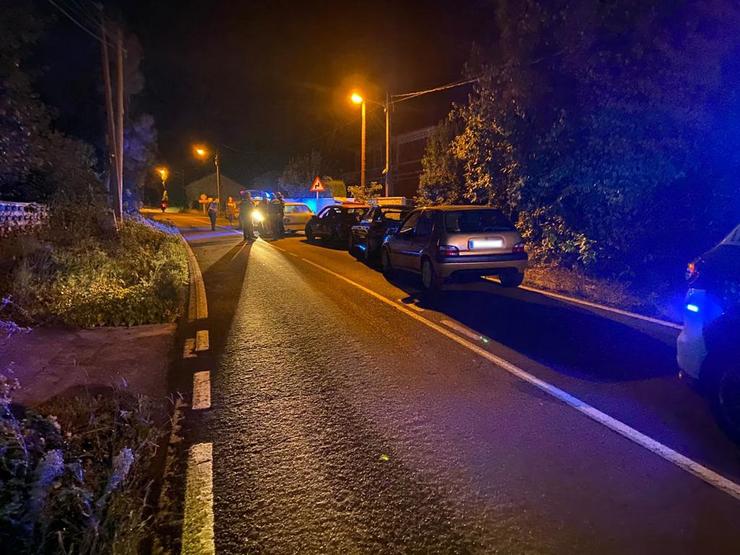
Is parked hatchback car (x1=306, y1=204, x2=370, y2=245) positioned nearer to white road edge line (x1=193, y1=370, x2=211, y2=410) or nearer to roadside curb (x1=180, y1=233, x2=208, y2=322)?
roadside curb (x1=180, y1=233, x2=208, y2=322)

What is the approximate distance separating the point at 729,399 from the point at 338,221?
16114 millimetres

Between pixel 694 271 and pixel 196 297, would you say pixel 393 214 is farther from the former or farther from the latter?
pixel 694 271

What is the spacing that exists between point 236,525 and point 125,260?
995 cm

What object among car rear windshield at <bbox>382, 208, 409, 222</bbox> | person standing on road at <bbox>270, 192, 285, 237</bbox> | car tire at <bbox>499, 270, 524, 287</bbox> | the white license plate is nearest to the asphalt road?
the white license plate

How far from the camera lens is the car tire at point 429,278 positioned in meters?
9.77

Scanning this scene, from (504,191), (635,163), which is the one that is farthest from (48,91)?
(635,163)

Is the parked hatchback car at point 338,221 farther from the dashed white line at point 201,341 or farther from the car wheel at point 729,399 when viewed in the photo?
the car wheel at point 729,399

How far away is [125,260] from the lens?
11.7 meters

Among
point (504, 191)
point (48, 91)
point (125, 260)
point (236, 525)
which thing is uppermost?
point (48, 91)

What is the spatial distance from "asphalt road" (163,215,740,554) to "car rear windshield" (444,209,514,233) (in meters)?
2.68

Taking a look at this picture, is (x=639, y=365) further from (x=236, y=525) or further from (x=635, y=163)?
(x=635, y=163)

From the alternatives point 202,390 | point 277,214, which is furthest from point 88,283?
point 277,214

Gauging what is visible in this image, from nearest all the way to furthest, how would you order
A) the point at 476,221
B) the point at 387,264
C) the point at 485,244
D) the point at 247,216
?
the point at 485,244 → the point at 476,221 → the point at 387,264 → the point at 247,216

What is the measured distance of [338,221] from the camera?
19297 millimetres
